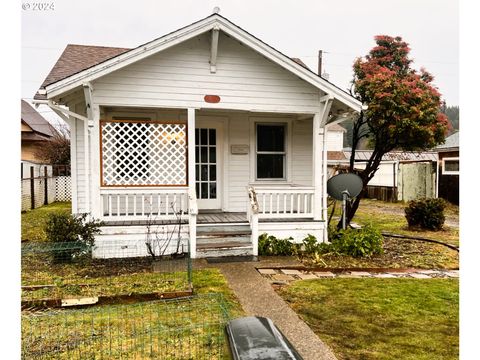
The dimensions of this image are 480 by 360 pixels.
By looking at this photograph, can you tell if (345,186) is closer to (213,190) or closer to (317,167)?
(317,167)

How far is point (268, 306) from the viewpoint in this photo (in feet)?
16.8

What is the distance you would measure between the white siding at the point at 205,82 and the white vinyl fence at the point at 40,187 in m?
9.97

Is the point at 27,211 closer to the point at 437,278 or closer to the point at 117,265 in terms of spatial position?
the point at 117,265

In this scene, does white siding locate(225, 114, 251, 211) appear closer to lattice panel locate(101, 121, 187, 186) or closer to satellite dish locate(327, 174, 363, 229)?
lattice panel locate(101, 121, 187, 186)

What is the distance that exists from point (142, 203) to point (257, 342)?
20.7ft

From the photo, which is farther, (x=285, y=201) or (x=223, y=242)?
(x=285, y=201)

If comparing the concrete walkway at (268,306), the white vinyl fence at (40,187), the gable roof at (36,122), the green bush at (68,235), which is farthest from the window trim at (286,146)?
the gable roof at (36,122)

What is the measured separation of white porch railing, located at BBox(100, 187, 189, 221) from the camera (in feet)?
26.2

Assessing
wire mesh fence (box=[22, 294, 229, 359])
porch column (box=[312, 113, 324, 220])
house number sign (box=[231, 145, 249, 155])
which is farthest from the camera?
house number sign (box=[231, 145, 249, 155])

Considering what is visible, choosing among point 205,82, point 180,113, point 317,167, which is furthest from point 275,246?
point 180,113

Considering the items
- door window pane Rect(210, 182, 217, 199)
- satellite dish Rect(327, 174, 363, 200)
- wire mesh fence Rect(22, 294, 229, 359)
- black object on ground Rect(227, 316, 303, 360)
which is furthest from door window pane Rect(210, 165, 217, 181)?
black object on ground Rect(227, 316, 303, 360)

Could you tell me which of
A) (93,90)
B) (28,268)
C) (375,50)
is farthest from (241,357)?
(375,50)

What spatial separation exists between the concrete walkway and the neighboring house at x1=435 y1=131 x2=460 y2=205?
1344cm

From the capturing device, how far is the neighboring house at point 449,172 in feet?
56.0
